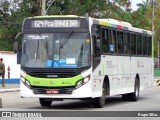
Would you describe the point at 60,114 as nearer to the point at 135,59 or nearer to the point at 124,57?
the point at 124,57

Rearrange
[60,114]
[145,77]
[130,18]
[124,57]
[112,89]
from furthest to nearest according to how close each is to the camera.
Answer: [130,18]
[145,77]
[124,57]
[112,89]
[60,114]

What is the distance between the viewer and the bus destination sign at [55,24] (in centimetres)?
1872

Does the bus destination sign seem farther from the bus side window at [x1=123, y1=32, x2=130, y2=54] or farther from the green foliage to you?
the green foliage

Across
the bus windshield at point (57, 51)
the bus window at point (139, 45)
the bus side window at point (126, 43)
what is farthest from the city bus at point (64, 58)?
the bus window at point (139, 45)

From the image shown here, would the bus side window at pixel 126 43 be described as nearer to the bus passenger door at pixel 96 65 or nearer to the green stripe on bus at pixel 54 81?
the bus passenger door at pixel 96 65

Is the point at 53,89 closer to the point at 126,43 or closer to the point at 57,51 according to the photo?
the point at 57,51

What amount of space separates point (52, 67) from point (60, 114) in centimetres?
206

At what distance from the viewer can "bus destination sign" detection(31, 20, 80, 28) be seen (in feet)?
61.4

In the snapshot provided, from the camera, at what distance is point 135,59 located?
24.2 metres

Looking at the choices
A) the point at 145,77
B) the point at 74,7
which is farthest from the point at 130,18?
the point at 145,77

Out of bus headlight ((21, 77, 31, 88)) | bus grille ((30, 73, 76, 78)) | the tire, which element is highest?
bus grille ((30, 73, 76, 78))

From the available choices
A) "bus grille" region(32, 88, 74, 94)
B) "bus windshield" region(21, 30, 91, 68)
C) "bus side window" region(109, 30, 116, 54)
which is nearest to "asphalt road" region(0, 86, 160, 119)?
"bus grille" region(32, 88, 74, 94)

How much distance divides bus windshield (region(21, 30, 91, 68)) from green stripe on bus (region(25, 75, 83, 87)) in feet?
1.40

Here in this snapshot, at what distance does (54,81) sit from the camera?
18.2 meters
